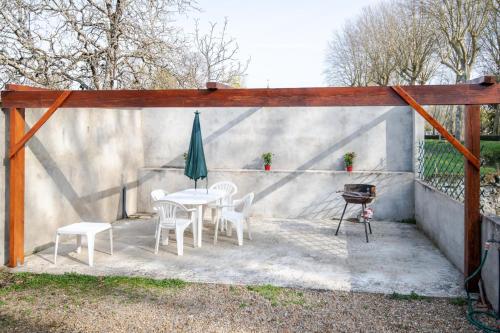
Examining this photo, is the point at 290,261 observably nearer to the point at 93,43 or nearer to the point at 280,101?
the point at 280,101

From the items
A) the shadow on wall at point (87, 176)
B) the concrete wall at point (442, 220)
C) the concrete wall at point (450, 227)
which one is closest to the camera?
the concrete wall at point (450, 227)

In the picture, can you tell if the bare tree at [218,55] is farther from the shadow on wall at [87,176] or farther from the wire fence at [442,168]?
the wire fence at [442,168]

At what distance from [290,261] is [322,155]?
13.1ft

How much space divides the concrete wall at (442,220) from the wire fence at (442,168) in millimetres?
142

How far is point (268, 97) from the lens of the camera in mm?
5082

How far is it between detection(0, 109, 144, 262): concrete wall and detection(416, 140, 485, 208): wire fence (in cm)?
607

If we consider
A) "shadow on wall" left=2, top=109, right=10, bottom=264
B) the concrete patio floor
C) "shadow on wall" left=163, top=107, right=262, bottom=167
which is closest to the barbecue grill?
the concrete patio floor

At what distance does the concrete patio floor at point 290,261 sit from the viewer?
517 cm

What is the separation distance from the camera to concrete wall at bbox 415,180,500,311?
14.2ft

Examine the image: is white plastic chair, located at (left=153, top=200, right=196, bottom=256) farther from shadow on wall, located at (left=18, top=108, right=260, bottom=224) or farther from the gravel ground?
shadow on wall, located at (left=18, top=108, right=260, bottom=224)

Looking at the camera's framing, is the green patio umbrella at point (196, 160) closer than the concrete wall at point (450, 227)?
No

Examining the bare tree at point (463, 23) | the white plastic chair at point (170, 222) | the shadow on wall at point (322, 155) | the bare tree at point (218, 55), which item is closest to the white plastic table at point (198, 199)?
the white plastic chair at point (170, 222)

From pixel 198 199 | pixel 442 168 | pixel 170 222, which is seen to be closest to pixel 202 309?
pixel 170 222

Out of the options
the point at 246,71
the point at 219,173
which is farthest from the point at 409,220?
the point at 246,71
